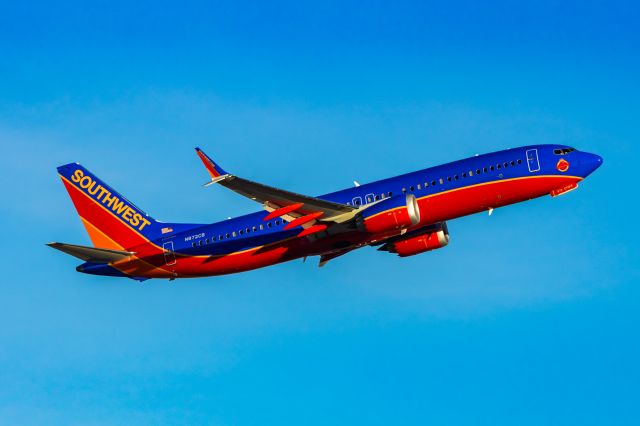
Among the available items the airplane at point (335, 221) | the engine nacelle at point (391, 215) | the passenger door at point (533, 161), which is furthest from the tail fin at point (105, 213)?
the passenger door at point (533, 161)

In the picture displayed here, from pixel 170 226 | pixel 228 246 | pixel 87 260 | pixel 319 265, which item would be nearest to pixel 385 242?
pixel 319 265

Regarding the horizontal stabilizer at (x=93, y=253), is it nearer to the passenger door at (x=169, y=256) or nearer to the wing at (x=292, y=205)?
the passenger door at (x=169, y=256)

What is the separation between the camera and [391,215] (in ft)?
222

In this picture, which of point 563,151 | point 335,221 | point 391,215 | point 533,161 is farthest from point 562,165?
point 335,221

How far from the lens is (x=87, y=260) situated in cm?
7300

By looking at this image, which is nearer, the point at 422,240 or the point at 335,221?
the point at 335,221

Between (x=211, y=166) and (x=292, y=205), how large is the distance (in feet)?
28.2

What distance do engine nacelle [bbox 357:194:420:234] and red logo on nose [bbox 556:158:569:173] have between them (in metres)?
10.9

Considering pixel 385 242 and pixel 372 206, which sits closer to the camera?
pixel 372 206

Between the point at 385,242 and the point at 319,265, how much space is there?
5628 millimetres

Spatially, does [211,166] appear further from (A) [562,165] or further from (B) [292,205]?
(A) [562,165]

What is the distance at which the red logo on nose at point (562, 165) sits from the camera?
69.7 m

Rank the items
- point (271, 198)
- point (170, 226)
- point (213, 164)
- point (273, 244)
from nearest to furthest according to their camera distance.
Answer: point (213, 164) → point (271, 198) → point (273, 244) → point (170, 226)

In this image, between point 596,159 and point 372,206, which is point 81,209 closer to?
point 372,206
